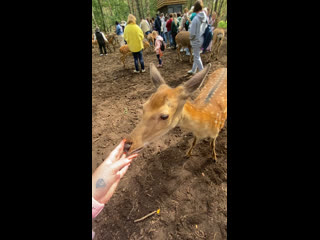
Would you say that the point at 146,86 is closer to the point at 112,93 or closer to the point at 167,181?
the point at 112,93

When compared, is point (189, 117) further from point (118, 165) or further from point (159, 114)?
point (118, 165)

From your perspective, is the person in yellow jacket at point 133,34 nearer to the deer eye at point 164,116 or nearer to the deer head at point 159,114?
the deer head at point 159,114

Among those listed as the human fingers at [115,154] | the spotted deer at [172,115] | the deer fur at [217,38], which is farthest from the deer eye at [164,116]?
the deer fur at [217,38]

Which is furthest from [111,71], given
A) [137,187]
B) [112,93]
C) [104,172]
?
[104,172]

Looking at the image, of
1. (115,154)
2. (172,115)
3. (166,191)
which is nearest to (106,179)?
(115,154)

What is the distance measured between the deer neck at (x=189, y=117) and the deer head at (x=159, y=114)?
218 mm

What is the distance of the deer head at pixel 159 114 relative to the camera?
75.7 inches

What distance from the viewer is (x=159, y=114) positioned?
1958 millimetres

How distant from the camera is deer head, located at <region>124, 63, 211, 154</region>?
1.92m

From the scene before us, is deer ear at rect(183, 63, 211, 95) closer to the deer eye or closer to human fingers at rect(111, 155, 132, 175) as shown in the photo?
the deer eye

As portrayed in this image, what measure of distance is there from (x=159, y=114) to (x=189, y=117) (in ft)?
2.13

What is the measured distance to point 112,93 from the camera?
6.23 meters

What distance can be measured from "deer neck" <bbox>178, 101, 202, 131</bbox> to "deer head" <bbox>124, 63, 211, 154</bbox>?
0.72 ft

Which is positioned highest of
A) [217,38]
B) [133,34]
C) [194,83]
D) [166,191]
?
[133,34]
